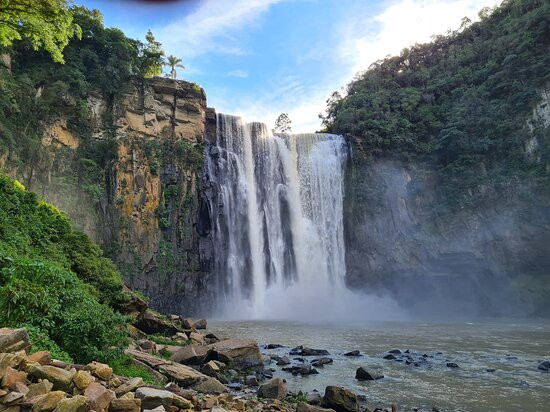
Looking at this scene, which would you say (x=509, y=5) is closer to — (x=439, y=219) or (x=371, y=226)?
(x=439, y=219)

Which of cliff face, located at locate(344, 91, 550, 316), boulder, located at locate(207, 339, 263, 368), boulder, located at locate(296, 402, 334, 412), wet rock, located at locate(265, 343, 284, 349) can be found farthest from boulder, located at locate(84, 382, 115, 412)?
cliff face, located at locate(344, 91, 550, 316)

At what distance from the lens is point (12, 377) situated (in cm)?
397

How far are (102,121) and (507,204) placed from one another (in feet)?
103

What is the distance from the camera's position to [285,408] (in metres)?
6.87

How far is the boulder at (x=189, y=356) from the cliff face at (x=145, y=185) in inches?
Result: 713

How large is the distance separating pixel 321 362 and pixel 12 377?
29.1ft

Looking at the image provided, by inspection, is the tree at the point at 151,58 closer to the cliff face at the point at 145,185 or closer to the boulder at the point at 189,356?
the cliff face at the point at 145,185

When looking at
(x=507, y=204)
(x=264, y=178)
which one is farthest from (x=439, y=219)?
(x=264, y=178)

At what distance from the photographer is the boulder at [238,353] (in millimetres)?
10570

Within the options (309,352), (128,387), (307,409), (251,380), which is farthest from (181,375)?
(309,352)

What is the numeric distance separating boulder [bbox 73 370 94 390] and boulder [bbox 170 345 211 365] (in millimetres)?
5742

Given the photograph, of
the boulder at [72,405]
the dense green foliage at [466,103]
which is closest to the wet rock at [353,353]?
the boulder at [72,405]

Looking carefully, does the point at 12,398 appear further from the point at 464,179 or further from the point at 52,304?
the point at 464,179

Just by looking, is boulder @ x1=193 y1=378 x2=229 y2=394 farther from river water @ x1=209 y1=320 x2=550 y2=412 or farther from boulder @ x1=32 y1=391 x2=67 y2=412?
boulder @ x1=32 y1=391 x2=67 y2=412
